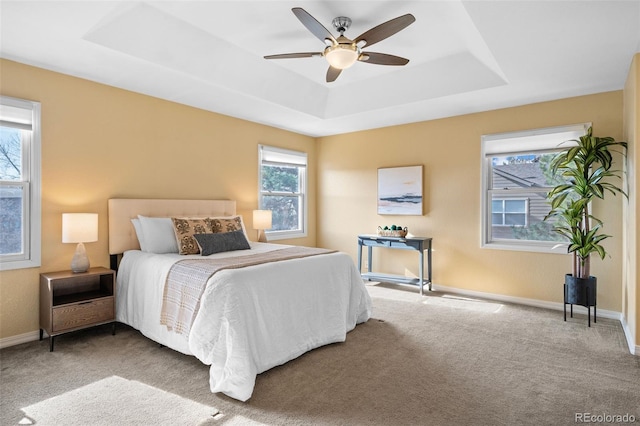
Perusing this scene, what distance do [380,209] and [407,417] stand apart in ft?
13.0

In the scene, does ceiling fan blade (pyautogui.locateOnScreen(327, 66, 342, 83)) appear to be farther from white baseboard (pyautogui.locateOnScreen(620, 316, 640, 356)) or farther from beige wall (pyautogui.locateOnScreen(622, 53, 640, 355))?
white baseboard (pyautogui.locateOnScreen(620, 316, 640, 356))

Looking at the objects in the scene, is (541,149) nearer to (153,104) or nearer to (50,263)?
(153,104)

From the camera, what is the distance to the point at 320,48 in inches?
149

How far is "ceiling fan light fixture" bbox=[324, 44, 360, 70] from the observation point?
2.75 metres

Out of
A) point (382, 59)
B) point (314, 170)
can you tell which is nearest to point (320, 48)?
point (382, 59)

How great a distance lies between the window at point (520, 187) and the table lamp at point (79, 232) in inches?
179

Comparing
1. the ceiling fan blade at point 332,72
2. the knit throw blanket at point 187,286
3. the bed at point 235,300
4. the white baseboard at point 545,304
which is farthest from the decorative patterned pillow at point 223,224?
the white baseboard at point 545,304

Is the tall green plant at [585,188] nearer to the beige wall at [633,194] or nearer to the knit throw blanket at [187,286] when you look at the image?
the beige wall at [633,194]

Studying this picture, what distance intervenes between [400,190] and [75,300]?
4.30 m

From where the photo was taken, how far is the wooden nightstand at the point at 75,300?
312 cm

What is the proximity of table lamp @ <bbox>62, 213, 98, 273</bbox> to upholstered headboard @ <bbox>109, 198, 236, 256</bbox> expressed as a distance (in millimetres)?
424

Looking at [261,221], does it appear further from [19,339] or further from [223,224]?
[19,339]

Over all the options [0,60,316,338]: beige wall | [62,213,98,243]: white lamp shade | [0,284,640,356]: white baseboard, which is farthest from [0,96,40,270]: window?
[0,284,640,356]: white baseboard

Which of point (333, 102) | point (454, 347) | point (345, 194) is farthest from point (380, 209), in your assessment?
point (454, 347)
